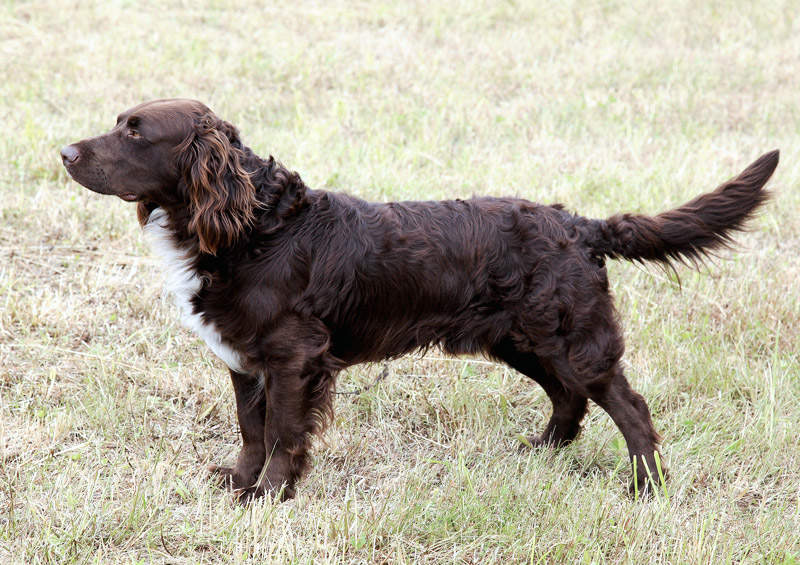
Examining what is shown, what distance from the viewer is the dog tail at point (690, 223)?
3.57 m

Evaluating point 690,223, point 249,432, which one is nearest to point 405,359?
point 249,432

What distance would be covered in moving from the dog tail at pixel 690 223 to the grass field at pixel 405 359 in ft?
2.96

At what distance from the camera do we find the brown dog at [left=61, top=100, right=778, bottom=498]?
3223mm

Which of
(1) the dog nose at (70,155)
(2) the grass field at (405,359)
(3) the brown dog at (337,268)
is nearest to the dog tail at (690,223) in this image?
(3) the brown dog at (337,268)

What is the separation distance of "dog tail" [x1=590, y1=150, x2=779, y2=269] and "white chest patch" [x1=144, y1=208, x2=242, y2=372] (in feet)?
5.10

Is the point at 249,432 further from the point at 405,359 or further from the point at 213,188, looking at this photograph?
the point at 405,359

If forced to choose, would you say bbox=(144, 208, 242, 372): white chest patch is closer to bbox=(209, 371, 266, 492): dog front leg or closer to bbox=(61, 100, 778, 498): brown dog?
bbox=(61, 100, 778, 498): brown dog

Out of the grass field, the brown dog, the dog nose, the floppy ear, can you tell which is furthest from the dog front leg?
the dog nose

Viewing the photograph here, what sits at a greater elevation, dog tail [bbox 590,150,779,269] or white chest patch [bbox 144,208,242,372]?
dog tail [bbox 590,150,779,269]

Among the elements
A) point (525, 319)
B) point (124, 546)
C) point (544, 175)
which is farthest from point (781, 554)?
point (544, 175)

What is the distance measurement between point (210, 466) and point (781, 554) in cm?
223

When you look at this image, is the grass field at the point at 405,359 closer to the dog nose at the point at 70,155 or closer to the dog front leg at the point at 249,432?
the dog front leg at the point at 249,432

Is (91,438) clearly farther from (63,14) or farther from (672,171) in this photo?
(63,14)

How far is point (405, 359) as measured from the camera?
4496 mm
